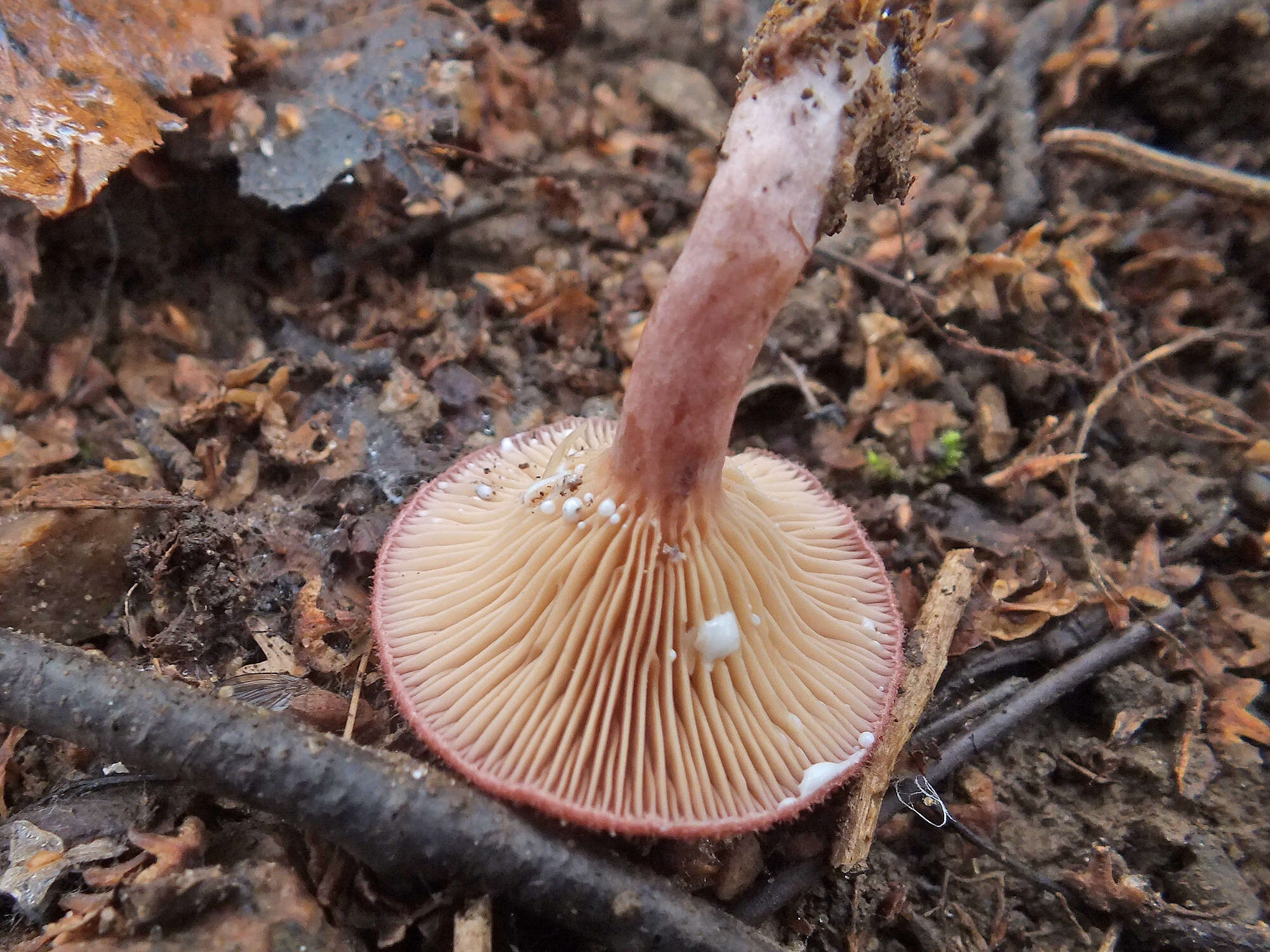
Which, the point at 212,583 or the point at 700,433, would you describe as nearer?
the point at 700,433

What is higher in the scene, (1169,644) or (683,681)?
(1169,644)

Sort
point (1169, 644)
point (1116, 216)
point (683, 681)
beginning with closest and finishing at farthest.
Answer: point (683, 681) → point (1169, 644) → point (1116, 216)

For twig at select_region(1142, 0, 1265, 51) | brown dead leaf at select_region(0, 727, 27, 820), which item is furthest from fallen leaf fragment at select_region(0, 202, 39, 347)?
twig at select_region(1142, 0, 1265, 51)

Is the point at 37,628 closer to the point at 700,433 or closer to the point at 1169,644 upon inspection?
the point at 700,433

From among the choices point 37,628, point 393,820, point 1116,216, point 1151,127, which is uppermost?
point 1151,127

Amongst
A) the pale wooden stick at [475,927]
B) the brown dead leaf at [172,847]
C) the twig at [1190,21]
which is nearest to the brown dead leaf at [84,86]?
the brown dead leaf at [172,847]

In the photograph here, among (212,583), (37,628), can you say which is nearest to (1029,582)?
(212,583)
